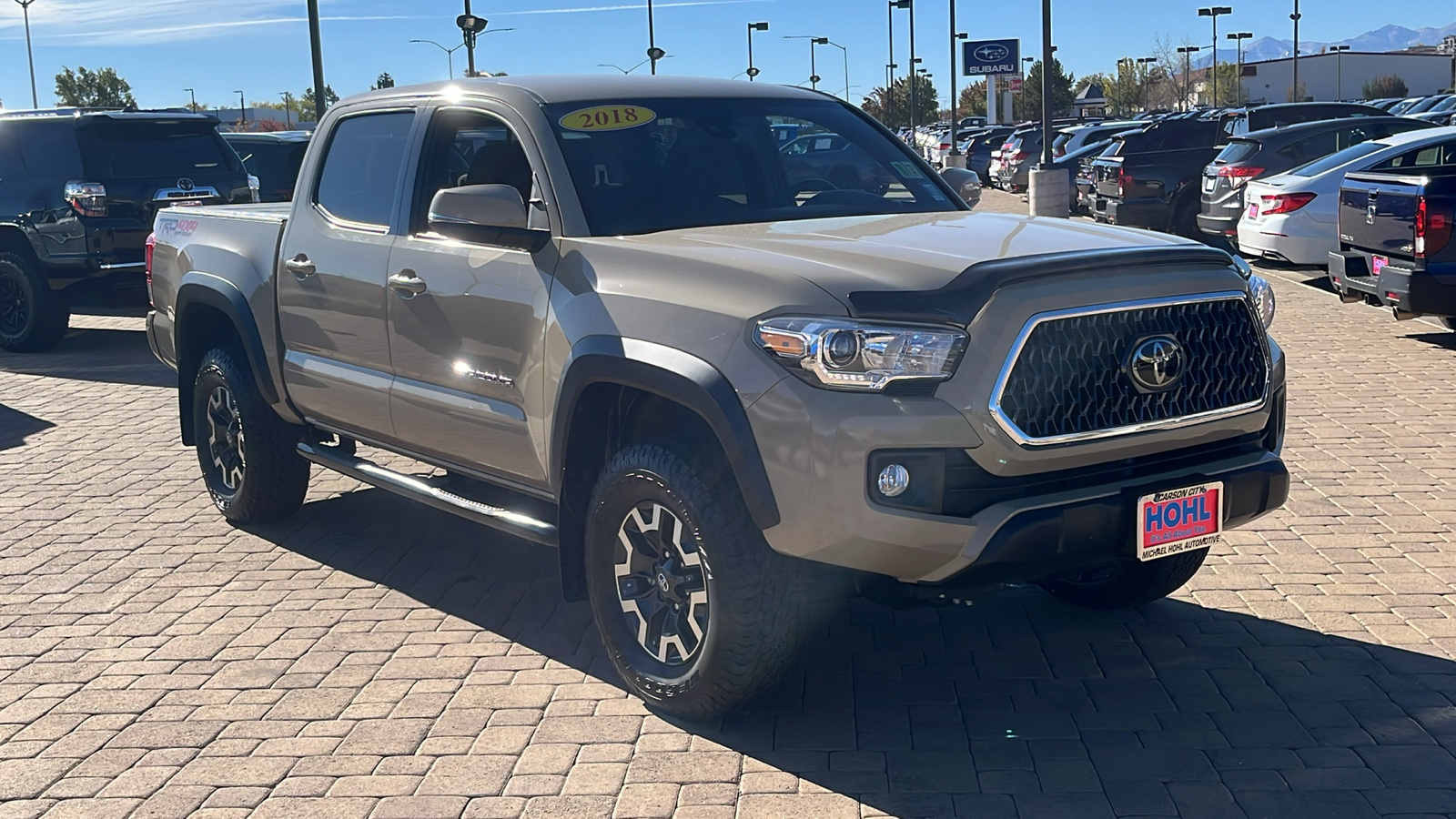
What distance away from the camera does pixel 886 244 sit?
4.49 m

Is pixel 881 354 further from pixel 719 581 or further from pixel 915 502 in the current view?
pixel 719 581

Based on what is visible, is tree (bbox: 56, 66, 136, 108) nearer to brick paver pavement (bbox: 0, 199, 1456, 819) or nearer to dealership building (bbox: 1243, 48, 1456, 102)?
dealership building (bbox: 1243, 48, 1456, 102)

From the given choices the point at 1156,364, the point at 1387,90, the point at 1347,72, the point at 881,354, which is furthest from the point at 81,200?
the point at 1347,72

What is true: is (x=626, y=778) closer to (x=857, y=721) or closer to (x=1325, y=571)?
(x=857, y=721)

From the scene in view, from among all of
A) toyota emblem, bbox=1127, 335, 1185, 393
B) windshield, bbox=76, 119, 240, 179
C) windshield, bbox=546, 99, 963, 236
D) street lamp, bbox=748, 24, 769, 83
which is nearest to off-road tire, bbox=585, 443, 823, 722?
windshield, bbox=546, 99, 963, 236

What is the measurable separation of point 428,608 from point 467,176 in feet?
5.56

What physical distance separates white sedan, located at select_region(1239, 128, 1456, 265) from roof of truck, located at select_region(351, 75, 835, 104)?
10006 mm

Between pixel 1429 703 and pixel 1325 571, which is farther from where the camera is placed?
pixel 1325 571

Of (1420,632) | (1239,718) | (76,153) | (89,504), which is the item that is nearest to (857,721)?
(1239,718)

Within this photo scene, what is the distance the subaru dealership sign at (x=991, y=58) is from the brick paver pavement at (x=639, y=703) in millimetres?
72061

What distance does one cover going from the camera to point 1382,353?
11141mm

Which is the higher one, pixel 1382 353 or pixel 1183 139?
pixel 1183 139

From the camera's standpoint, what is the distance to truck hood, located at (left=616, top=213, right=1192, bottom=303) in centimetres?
411

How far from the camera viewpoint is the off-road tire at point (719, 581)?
4230 millimetres
